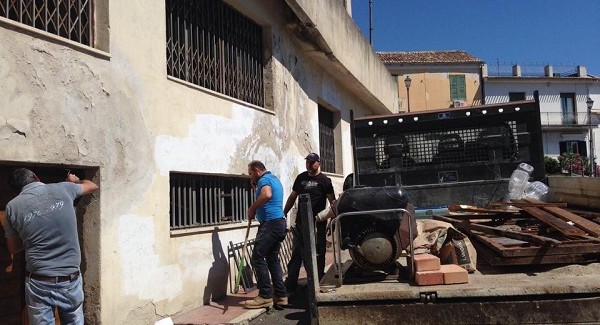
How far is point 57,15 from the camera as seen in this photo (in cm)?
453

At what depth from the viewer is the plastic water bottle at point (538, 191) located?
5.29m

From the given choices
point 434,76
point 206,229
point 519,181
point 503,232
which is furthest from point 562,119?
point 503,232

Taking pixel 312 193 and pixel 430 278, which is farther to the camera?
pixel 312 193

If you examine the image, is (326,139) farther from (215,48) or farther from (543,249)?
(543,249)

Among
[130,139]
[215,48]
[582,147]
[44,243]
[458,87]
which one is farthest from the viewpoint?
[582,147]

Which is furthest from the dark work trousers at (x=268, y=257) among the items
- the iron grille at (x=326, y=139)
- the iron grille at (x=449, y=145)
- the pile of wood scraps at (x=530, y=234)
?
the iron grille at (x=326, y=139)

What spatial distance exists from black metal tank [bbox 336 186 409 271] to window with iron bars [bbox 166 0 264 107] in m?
3.53

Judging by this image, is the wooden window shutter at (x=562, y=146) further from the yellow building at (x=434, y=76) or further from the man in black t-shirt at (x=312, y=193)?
the man in black t-shirt at (x=312, y=193)

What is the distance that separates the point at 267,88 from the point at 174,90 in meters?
2.70

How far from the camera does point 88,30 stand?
15.9 feet

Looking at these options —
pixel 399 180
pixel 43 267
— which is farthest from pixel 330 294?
pixel 399 180

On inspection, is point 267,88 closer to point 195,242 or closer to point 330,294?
point 195,242

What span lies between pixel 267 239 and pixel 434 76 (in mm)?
34651

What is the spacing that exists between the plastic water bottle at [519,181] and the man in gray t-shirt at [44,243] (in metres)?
4.10
